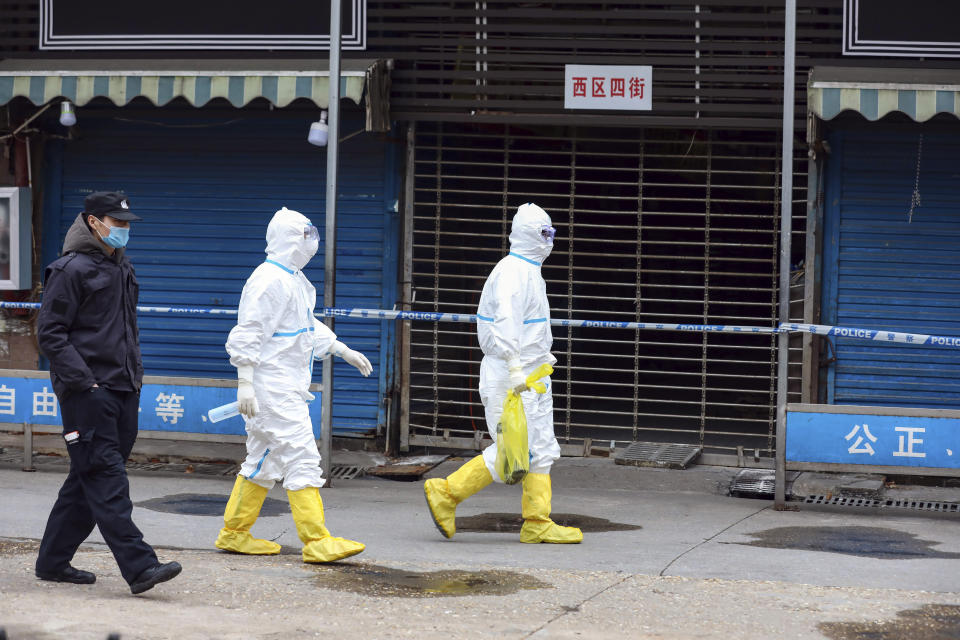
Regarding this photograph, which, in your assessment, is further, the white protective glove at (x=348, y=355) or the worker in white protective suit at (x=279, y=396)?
the white protective glove at (x=348, y=355)

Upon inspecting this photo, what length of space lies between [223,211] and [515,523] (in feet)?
14.2

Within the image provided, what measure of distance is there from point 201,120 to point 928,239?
604 cm

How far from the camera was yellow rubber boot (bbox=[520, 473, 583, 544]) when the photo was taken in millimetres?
7371

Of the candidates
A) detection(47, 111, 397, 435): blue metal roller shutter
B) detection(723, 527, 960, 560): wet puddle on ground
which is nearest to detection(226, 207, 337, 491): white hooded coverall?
detection(723, 527, 960, 560): wet puddle on ground

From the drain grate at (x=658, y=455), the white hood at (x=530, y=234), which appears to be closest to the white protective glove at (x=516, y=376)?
the white hood at (x=530, y=234)

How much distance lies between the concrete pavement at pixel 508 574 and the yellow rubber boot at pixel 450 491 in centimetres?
14

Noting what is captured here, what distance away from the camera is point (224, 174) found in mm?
10938

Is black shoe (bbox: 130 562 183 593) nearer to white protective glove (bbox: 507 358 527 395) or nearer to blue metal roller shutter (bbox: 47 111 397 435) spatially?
white protective glove (bbox: 507 358 527 395)

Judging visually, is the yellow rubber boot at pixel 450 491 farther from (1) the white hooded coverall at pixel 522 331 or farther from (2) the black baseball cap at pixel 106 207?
(2) the black baseball cap at pixel 106 207

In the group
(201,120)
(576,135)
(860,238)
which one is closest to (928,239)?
(860,238)

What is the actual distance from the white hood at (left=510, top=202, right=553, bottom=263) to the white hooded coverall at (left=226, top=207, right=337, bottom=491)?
132 cm

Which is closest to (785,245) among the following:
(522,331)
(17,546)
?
(522,331)

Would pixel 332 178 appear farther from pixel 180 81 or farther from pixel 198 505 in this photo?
pixel 198 505

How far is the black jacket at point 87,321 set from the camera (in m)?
5.81
